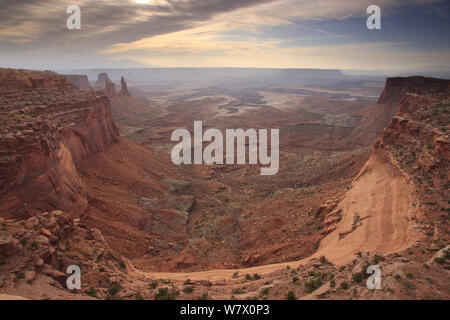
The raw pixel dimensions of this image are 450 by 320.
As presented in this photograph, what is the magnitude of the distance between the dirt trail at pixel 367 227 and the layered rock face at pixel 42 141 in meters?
8.96

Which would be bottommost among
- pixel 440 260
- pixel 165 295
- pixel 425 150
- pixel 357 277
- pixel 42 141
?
pixel 165 295

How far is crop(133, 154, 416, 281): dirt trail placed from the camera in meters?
13.0

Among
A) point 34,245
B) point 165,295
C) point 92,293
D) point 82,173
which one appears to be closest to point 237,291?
point 165,295

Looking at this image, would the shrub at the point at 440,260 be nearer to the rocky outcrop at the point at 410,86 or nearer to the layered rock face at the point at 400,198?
the layered rock face at the point at 400,198

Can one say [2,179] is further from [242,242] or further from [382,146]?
[382,146]

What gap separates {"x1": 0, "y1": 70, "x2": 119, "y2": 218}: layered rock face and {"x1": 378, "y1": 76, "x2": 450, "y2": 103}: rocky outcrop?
7233 centimetres

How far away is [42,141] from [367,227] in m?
22.2

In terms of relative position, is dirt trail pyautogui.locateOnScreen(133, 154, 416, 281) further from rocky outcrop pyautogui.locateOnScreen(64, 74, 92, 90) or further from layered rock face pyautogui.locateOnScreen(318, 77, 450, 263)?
rocky outcrop pyautogui.locateOnScreen(64, 74, 92, 90)

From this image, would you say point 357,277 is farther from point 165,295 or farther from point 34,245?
point 34,245

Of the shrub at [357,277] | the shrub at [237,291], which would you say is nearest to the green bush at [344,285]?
the shrub at [357,277]

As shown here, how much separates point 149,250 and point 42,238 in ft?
36.5

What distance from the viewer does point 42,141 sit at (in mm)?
17375
